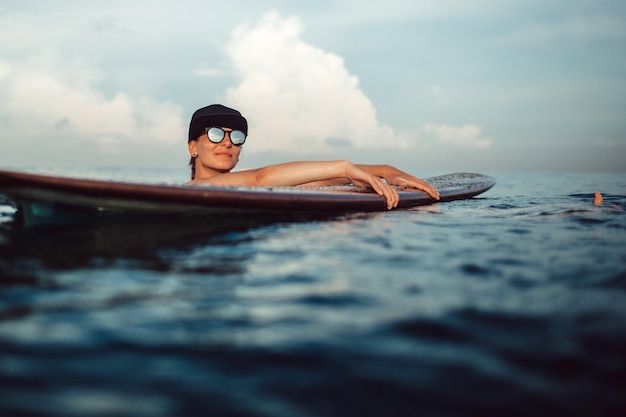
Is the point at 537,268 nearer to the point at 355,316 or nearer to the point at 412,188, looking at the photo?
the point at 355,316

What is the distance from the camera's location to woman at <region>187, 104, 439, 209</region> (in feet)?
14.0

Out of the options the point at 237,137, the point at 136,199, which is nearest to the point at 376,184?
the point at 237,137

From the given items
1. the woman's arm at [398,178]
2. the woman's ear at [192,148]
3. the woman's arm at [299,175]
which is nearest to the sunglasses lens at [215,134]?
the woman's ear at [192,148]

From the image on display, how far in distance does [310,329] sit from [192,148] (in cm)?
447

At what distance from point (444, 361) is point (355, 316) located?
373 mm

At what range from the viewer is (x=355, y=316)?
4.88 ft

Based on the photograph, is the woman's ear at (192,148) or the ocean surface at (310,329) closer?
the ocean surface at (310,329)

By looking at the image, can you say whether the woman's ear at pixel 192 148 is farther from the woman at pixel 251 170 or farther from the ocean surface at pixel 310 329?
the ocean surface at pixel 310 329

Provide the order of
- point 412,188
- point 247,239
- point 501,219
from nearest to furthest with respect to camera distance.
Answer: point 247,239 → point 501,219 → point 412,188

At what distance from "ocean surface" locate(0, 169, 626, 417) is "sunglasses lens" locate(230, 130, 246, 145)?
2.71m

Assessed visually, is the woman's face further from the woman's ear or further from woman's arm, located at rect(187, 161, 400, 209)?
woman's arm, located at rect(187, 161, 400, 209)

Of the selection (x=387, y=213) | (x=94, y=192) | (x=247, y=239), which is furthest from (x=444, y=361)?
(x=387, y=213)

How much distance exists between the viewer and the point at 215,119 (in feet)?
16.7

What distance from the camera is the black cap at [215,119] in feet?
16.7
